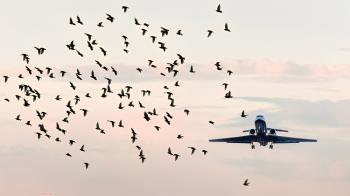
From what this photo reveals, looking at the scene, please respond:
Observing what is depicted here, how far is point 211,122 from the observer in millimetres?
128250

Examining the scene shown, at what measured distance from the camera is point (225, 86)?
119 meters

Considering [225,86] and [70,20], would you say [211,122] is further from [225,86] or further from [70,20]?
[70,20]

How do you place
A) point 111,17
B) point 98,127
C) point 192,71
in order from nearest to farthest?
point 111,17
point 192,71
point 98,127

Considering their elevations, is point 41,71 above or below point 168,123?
above

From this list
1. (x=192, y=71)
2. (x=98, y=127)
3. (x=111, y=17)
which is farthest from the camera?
(x=98, y=127)

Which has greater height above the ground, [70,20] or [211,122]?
[70,20]

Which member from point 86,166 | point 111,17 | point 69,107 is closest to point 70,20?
point 111,17

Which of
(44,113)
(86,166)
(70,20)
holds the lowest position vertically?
(86,166)

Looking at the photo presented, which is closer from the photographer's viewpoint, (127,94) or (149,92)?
(127,94)

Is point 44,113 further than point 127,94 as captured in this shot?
Yes

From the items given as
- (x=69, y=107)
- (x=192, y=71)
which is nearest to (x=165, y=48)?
(x=192, y=71)

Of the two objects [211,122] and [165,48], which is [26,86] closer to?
[165,48]

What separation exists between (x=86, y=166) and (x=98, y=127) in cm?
682

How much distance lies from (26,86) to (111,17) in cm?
1946
